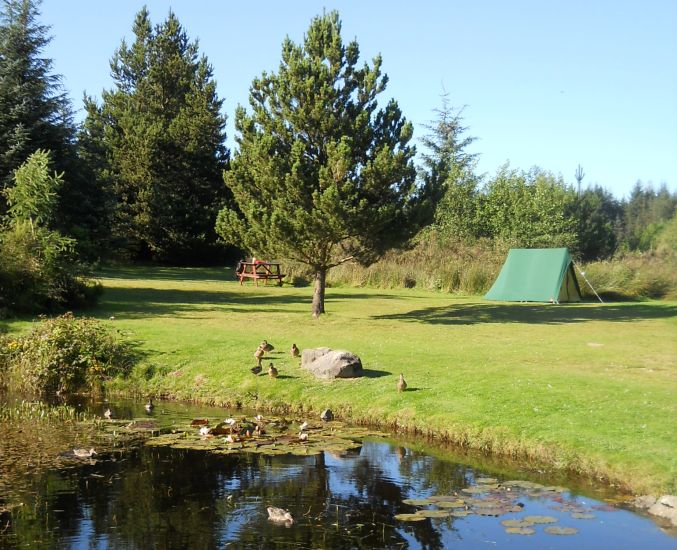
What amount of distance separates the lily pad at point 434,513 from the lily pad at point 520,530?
2.43 feet

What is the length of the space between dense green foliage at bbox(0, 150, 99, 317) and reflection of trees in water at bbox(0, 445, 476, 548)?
43.3 ft

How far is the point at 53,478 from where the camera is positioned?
9.68 meters

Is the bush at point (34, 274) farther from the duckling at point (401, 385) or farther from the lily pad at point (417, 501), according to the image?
the lily pad at point (417, 501)

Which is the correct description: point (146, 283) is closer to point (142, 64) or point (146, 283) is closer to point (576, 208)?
point (142, 64)

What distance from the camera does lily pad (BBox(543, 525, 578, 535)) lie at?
26.1 ft

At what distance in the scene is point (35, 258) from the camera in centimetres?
2273

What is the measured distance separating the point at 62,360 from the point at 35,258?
305 inches

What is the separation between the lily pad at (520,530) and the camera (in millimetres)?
7934

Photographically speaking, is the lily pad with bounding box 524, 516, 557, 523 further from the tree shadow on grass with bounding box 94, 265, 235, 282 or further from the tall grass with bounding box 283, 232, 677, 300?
the tree shadow on grass with bounding box 94, 265, 235, 282

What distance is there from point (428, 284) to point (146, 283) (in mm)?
15702

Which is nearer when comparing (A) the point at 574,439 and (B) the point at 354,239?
(A) the point at 574,439

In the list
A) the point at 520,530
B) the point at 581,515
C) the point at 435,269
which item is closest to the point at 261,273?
the point at 435,269

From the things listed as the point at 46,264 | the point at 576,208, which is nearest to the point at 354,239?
the point at 46,264

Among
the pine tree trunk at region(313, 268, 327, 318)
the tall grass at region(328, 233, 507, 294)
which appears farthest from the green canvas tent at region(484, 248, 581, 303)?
the pine tree trunk at region(313, 268, 327, 318)
